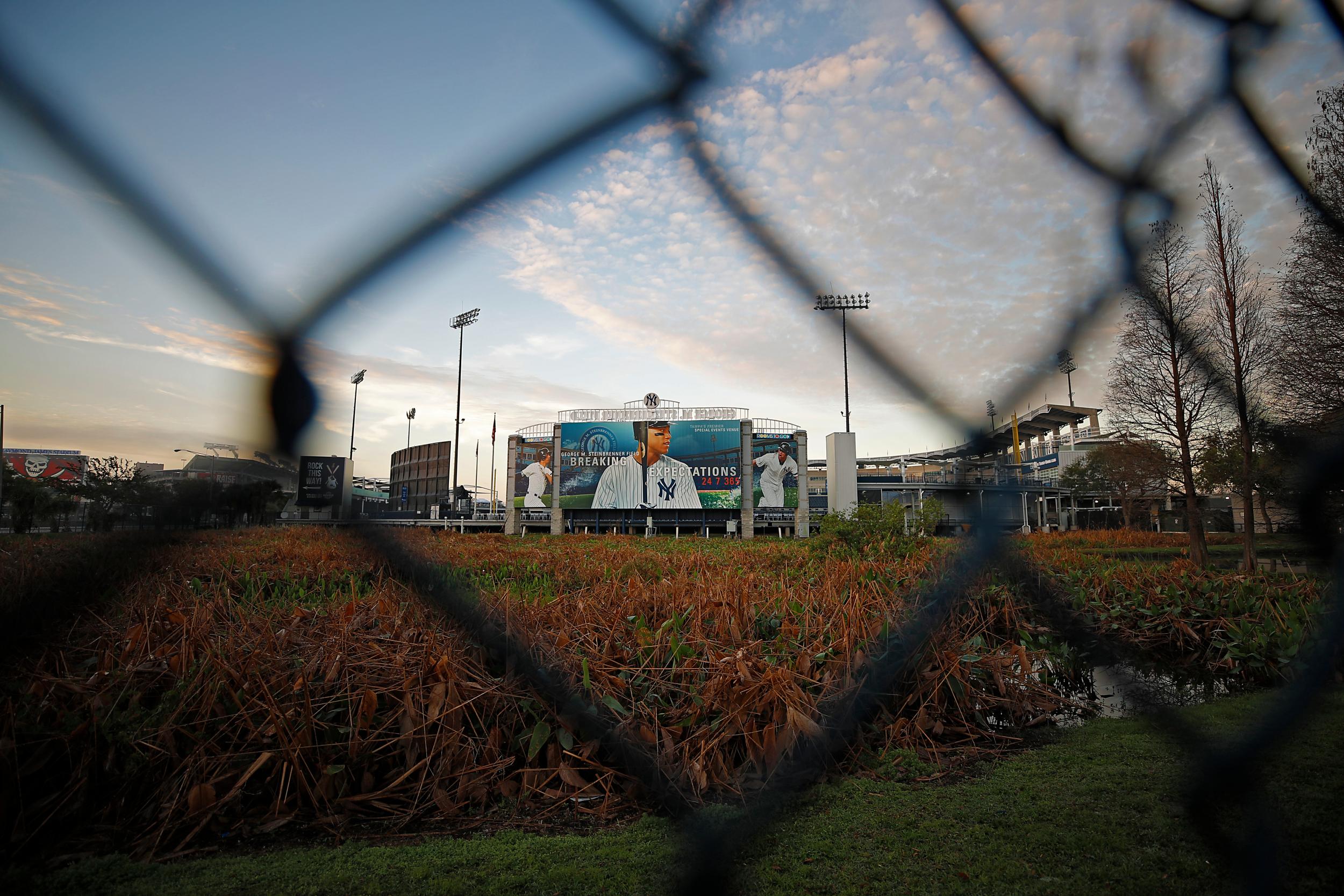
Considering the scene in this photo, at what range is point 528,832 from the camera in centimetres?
180

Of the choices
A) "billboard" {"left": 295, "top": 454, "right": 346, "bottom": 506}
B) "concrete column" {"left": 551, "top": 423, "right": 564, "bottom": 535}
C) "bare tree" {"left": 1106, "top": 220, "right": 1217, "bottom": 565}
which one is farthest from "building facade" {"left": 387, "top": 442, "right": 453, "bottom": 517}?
"concrete column" {"left": 551, "top": 423, "right": 564, "bottom": 535}

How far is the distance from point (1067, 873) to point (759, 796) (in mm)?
738

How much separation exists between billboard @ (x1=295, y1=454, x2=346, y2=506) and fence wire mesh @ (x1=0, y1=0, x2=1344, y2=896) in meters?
0.03

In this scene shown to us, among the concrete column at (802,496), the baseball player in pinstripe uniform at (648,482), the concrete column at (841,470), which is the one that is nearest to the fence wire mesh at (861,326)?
the concrete column at (841,470)

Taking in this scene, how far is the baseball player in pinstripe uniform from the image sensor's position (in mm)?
27281

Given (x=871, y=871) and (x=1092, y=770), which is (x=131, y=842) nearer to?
Result: (x=871, y=871)

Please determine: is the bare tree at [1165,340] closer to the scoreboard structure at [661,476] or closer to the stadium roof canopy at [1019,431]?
the stadium roof canopy at [1019,431]

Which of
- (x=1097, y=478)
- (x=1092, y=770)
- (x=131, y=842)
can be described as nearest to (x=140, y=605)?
(x=131, y=842)

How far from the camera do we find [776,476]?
2719 cm

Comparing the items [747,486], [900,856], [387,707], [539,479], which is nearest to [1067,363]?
[900,856]

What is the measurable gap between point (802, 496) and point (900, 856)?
84.2 ft

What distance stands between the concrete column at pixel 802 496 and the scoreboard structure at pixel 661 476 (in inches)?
1.9

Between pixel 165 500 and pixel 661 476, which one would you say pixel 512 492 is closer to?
pixel 661 476

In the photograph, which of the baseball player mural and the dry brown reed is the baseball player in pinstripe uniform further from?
the dry brown reed
